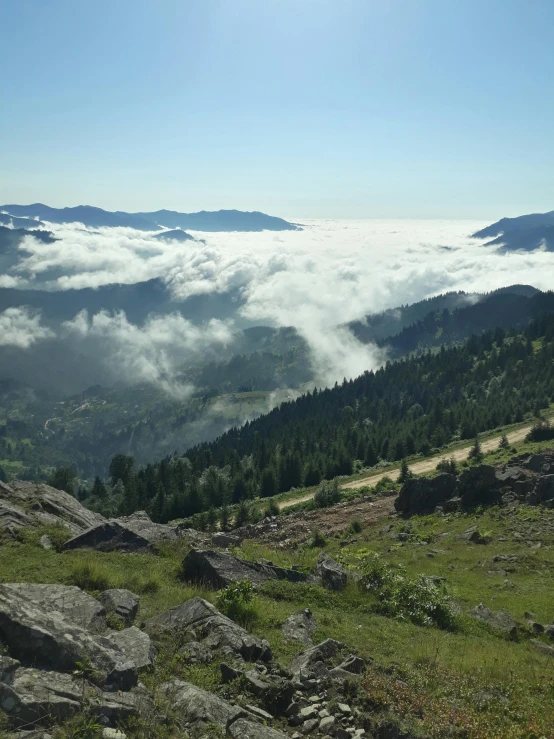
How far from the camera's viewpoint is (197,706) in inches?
404

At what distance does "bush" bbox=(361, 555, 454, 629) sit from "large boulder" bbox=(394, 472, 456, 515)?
26905 mm

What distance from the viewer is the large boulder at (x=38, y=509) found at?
26.6 metres

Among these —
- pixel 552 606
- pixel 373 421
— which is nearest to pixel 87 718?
pixel 552 606

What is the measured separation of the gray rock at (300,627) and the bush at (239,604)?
113 cm

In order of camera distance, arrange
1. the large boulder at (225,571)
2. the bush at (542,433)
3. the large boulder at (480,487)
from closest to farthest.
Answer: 1. the large boulder at (225,571)
2. the large boulder at (480,487)
3. the bush at (542,433)

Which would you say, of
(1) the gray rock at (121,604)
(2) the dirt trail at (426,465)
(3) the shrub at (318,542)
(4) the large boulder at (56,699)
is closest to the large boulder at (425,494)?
(3) the shrub at (318,542)

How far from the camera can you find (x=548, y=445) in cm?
7050

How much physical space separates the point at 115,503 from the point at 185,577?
107m

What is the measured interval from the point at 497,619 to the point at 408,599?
420 cm

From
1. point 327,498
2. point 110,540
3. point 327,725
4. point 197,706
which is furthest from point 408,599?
point 327,498

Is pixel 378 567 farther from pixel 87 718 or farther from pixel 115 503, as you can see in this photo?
pixel 115 503

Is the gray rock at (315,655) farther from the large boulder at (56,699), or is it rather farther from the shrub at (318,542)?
the shrub at (318,542)

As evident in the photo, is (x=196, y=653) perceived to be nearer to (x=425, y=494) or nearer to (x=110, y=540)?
(x=110, y=540)

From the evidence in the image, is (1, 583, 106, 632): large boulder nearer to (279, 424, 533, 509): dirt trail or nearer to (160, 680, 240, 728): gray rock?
(160, 680, 240, 728): gray rock
